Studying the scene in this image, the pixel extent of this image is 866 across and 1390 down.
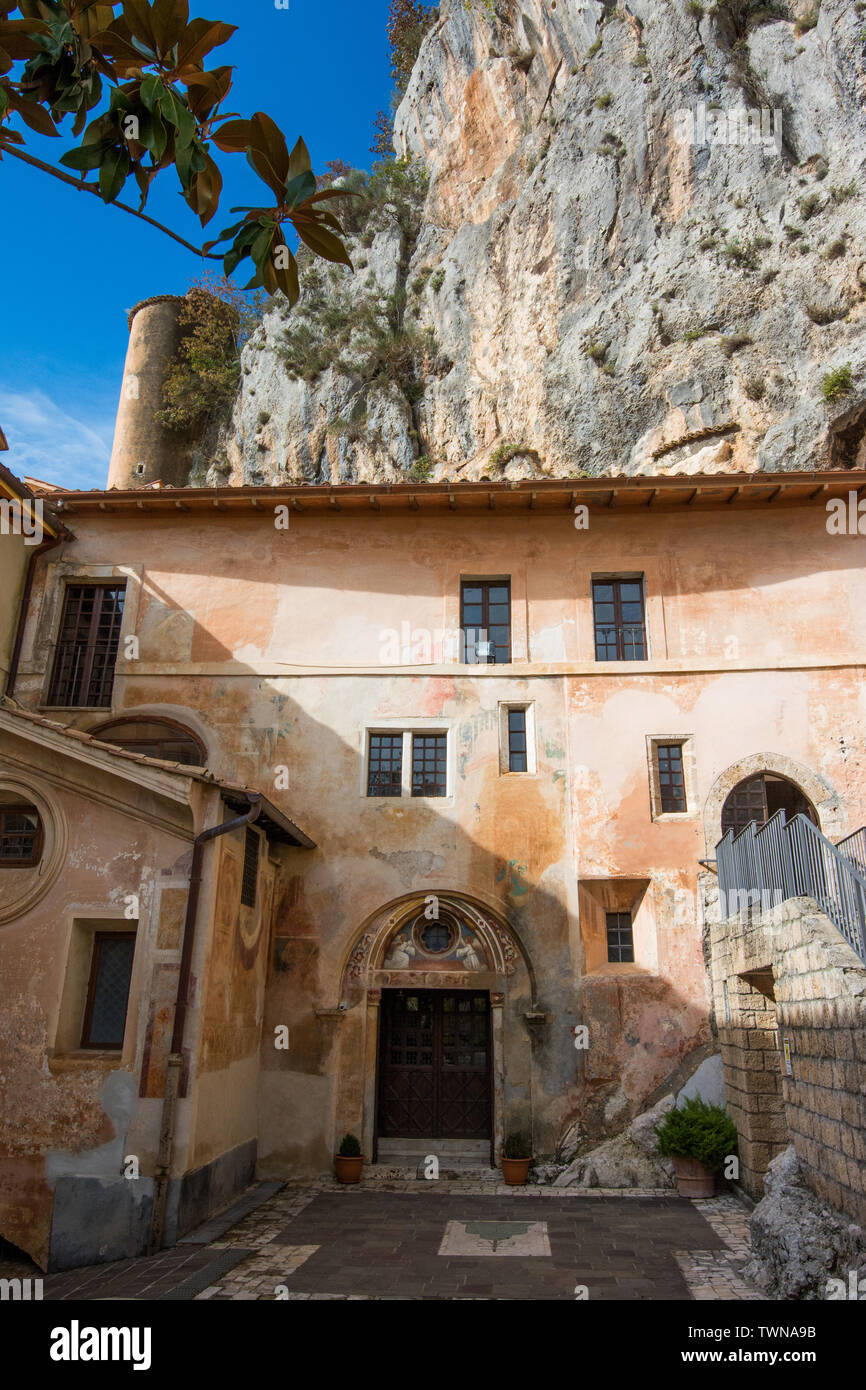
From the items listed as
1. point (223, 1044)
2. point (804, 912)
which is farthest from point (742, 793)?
point (223, 1044)

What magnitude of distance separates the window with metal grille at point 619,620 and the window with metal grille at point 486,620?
1.49 metres

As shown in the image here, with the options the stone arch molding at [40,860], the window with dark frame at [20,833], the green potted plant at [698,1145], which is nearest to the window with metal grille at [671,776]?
the green potted plant at [698,1145]

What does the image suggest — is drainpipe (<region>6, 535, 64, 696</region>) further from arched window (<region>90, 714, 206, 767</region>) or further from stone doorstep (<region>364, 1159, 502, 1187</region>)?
stone doorstep (<region>364, 1159, 502, 1187</region>)

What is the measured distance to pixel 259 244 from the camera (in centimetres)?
338

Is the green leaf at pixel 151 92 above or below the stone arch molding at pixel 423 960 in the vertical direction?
above

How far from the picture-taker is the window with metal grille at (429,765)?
14.5 metres

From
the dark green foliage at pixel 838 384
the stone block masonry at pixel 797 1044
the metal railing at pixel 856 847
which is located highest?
the dark green foliage at pixel 838 384

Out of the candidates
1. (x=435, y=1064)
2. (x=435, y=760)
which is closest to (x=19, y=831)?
(x=435, y=760)

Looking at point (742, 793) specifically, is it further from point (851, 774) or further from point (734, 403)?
point (734, 403)

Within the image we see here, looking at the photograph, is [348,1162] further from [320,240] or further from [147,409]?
[147,409]

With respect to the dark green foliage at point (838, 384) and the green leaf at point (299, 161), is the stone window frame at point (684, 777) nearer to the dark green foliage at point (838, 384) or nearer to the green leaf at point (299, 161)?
the dark green foliage at point (838, 384)

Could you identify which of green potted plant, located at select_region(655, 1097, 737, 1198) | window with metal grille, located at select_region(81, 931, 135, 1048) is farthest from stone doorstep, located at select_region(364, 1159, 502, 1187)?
window with metal grille, located at select_region(81, 931, 135, 1048)
